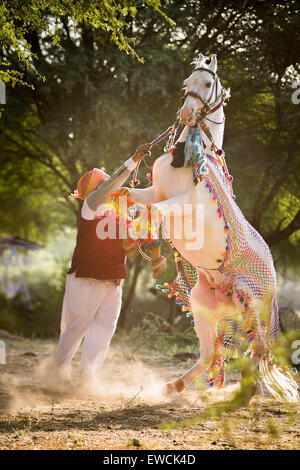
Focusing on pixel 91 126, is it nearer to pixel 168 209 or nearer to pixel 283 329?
pixel 283 329

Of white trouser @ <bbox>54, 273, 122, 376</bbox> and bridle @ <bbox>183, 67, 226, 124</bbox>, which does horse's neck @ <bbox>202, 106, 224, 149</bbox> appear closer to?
bridle @ <bbox>183, 67, 226, 124</bbox>

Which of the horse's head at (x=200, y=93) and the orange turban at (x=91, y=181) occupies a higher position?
the horse's head at (x=200, y=93)

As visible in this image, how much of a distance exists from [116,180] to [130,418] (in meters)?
1.97

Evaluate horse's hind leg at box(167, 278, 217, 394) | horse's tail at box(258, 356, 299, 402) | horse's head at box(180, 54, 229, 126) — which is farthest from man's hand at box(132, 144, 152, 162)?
horse's tail at box(258, 356, 299, 402)

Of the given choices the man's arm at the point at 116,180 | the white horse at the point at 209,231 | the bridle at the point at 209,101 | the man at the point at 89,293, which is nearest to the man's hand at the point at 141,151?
the man's arm at the point at 116,180

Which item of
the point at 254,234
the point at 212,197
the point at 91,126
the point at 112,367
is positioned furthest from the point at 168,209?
the point at 91,126

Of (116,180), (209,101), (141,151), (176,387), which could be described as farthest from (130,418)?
(209,101)

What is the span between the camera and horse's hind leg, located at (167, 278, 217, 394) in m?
4.69

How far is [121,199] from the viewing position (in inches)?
178

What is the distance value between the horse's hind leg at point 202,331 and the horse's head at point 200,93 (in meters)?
1.49

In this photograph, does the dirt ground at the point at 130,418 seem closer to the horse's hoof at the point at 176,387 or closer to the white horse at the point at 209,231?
the horse's hoof at the point at 176,387

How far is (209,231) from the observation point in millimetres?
4316

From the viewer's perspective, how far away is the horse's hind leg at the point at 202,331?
469 cm
